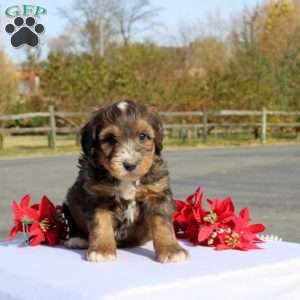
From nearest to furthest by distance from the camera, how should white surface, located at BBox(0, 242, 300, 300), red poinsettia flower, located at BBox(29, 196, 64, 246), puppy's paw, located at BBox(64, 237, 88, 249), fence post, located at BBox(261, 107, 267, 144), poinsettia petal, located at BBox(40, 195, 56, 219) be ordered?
white surface, located at BBox(0, 242, 300, 300) < puppy's paw, located at BBox(64, 237, 88, 249) < red poinsettia flower, located at BBox(29, 196, 64, 246) < poinsettia petal, located at BBox(40, 195, 56, 219) < fence post, located at BBox(261, 107, 267, 144)

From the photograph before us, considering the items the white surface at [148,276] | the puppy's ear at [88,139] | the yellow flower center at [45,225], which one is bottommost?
the white surface at [148,276]

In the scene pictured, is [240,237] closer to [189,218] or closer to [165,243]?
[189,218]

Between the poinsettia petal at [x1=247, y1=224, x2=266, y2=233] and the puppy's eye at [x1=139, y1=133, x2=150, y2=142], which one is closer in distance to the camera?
the puppy's eye at [x1=139, y1=133, x2=150, y2=142]

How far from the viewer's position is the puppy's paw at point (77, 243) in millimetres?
3695

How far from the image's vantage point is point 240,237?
3744 mm

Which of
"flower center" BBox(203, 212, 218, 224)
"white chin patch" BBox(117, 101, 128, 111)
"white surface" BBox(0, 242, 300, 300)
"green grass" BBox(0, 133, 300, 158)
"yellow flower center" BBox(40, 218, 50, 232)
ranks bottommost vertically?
"green grass" BBox(0, 133, 300, 158)

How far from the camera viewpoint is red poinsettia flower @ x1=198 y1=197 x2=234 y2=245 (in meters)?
3.76

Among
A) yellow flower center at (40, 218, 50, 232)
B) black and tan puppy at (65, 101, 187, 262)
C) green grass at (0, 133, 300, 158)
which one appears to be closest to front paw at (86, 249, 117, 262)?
black and tan puppy at (65, 101, 187, 262)

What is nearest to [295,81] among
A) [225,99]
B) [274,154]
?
[225,99]

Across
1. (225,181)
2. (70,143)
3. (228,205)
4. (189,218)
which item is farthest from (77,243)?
(70,143)

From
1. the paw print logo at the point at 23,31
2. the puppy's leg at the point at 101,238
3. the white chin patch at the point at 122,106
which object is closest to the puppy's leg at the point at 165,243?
the puppy's leg at the point at 101,238

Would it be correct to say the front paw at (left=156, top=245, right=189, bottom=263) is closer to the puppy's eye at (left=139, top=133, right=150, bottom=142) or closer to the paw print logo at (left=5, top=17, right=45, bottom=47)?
the puppy's eye at (left=139, top=133, right=150, bottom=142)

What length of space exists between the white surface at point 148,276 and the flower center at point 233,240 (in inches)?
4.2

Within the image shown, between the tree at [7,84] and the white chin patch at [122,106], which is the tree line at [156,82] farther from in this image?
the white chin patch at [122,106]
